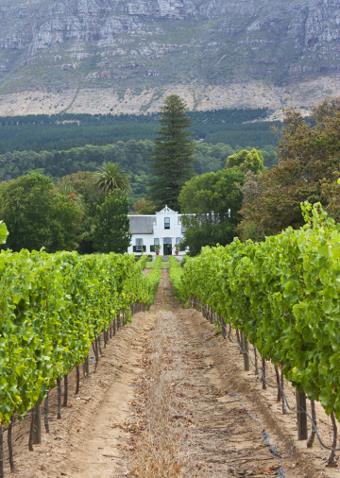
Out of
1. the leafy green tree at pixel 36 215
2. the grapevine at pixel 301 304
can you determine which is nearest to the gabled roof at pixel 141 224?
the leafy green tree at pixel 36 215

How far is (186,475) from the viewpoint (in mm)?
11500

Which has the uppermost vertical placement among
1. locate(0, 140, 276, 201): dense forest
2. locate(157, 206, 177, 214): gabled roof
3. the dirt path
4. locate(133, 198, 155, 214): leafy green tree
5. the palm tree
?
locate(0, 140, 276, 201): dense forest

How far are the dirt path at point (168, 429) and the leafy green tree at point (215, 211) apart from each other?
5633 centimetres

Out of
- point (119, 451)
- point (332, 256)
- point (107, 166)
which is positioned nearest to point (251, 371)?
point (119, 451)

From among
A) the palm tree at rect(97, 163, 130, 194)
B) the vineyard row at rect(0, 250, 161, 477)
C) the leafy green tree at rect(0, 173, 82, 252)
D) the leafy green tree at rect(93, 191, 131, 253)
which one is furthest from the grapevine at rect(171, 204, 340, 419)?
the palm tree at rect(97, 163, 130, 194)

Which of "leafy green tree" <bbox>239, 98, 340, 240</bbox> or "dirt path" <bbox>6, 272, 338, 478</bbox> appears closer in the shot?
"dirt path" <bbox>6, 272, 338, 478</bbox>

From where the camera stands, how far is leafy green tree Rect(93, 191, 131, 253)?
8588cm

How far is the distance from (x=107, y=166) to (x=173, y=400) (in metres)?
97.5

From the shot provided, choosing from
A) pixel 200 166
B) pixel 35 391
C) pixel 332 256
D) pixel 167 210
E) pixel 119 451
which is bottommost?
pixel 119 451

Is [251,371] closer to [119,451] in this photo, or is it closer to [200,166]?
[119,451]

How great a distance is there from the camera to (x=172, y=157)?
11444cm

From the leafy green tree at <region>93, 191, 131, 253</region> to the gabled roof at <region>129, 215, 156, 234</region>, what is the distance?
62.7ft

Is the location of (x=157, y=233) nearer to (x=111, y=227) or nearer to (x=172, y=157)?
(x=172, y=157)

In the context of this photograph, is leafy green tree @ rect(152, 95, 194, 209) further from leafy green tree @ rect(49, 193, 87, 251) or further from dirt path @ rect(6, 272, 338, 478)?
dirt path @ rect(6, 272, 338, 478)
